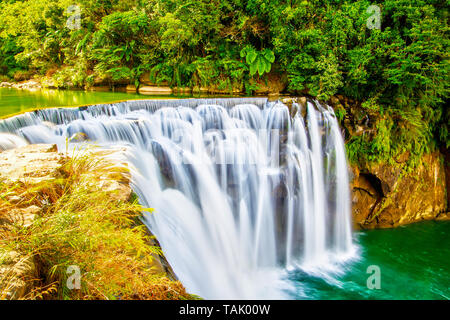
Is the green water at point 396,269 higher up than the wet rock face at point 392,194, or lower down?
lower down

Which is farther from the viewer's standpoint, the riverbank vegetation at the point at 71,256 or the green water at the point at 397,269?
the green water at the point at 397,269

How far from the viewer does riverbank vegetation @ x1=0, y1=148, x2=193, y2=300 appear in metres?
1.85

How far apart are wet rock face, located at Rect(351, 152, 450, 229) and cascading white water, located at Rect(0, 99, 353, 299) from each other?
96 cm

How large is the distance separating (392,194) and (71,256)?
8.53 m

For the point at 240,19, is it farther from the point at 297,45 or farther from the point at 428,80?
the point at 428,80

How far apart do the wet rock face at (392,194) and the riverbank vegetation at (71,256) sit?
716cm

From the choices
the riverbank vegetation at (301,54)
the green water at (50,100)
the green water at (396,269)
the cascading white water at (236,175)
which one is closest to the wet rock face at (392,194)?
the green water at (396,269)

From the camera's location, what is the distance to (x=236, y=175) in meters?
6.78

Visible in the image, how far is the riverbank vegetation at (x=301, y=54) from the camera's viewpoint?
24.8 feet

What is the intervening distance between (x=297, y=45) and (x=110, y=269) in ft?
30.4

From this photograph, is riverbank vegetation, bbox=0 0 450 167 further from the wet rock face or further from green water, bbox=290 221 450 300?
green water, bbox=290 221 450 300

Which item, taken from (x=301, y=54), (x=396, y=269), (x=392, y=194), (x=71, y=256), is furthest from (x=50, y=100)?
(x=396, y=269)

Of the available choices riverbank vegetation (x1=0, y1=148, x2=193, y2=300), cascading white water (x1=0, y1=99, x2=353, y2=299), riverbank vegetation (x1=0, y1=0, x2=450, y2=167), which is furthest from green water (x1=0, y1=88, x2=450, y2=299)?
riverbank vegetation (x1=0, y1=148, x2=193, y2=300)

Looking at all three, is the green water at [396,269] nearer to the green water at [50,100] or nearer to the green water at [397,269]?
the green water at [397,269]
